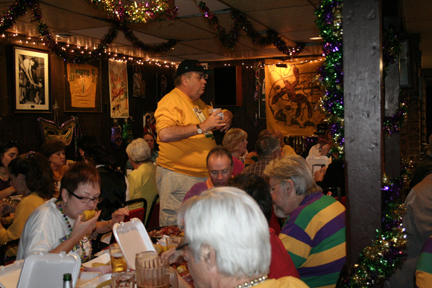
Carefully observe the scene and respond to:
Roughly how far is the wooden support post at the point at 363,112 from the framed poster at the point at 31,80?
539 centimetres

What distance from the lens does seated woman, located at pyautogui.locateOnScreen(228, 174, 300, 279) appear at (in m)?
1.63

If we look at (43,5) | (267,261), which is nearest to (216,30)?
(43,5)

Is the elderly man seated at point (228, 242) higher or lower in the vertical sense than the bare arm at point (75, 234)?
higher

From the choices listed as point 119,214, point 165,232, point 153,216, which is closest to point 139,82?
point 153,216

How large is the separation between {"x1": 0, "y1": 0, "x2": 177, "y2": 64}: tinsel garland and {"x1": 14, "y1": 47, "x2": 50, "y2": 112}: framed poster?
365mm

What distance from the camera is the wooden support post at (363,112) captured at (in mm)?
1705

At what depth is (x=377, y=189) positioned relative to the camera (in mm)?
1750

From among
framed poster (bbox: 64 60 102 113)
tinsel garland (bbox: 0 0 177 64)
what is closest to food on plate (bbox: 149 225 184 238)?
tinsel garland (bbox: 0 0 177 64)

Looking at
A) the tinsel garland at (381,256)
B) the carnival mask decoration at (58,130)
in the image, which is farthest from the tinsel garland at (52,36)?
the tinsel garland at (381,256)

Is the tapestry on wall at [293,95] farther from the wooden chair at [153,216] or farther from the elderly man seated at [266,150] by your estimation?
the wooden chair at [153,216]

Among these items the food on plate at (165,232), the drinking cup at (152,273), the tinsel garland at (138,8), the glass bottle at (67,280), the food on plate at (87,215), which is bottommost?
the food on plate at (165,232)

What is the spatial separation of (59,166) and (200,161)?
2.46 meters

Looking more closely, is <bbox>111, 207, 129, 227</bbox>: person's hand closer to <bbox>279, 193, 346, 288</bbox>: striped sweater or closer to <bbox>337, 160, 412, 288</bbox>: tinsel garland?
<bbox>279, 193, 346, 288</bbox>: striped sweater

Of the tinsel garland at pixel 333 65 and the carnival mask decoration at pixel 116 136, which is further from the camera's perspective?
the carnival mask decoration at pixel 116 136
